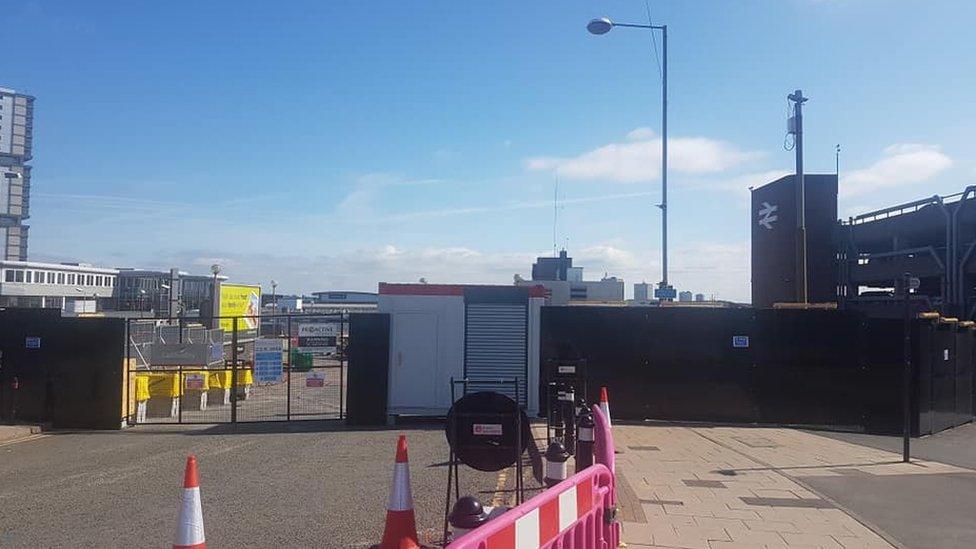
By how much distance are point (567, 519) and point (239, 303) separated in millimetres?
33906

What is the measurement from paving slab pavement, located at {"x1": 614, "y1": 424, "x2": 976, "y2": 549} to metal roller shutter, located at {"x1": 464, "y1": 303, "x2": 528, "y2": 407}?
2.29 m

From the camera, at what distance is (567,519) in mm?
4594

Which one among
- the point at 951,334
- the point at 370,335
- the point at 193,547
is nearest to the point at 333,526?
the point at 193,547

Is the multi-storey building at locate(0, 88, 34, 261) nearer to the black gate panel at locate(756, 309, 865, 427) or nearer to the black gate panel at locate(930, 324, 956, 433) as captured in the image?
the black gate panel at locate(756, 309, 865, 427)

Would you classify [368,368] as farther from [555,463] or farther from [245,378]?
[245,378]

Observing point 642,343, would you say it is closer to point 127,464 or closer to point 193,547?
point 127,464

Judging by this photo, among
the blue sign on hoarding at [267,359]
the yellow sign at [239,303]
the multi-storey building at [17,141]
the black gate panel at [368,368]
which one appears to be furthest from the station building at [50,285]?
the black gate panel at [368,368]

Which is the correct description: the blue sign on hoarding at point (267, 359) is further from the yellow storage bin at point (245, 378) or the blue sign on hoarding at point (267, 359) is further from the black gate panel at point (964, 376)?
the black gate panel at point (964, 376)

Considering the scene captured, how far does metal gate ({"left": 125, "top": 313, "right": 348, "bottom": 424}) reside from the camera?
15.4 metres

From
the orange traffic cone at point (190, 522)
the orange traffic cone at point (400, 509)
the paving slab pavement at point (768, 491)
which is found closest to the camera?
the orange traffic cone at point (190, 522)

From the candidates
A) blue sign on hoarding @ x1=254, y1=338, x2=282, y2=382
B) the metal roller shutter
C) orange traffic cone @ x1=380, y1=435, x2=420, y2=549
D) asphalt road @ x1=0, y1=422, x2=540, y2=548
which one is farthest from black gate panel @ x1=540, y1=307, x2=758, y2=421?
orange traffic cone @ x1=380, y1=435, x2=420, y2=549

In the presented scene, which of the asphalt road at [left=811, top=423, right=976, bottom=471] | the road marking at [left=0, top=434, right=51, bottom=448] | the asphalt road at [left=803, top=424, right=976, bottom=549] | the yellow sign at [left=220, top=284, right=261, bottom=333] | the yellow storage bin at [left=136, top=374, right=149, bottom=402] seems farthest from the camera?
the yellow sign at [left=220, top=284, right=261, bottom=333]

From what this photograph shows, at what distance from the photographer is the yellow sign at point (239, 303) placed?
1319 inches

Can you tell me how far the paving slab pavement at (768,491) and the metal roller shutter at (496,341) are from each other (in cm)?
229
